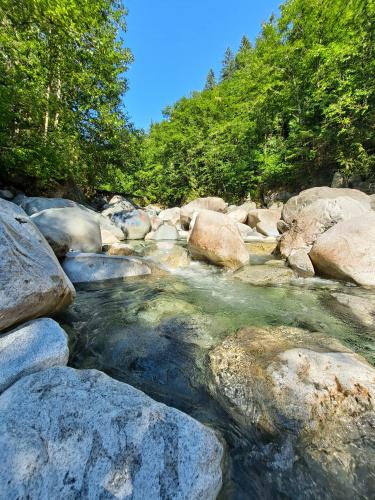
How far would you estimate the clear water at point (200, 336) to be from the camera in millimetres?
1406

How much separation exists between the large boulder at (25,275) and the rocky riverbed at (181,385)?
13 millimetres

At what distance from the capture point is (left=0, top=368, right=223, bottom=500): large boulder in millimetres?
1005

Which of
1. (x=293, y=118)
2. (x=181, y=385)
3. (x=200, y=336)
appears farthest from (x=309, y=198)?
(x=293, y=118)

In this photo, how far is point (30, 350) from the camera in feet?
5.60

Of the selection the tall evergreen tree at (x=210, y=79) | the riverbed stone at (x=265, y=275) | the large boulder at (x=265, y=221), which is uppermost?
the tall evergreen tree at (x=210, y=79)

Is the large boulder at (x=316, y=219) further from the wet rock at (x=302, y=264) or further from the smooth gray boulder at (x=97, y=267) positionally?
the smooth gray boulder at (x=97, y=267)

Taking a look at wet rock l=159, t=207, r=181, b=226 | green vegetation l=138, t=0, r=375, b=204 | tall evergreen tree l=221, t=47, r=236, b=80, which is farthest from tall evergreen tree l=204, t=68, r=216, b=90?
wet rock l=159, t=207, r=181, b=226

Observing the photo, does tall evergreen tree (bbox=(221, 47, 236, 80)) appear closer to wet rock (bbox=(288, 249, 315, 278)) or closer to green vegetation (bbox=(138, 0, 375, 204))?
green vegetation (bbox=(138, 0, 375, 204))

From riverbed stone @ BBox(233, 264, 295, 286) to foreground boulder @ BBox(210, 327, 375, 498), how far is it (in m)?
2.52

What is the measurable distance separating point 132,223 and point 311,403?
927cm

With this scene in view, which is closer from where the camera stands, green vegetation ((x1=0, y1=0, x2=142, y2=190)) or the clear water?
the clear water

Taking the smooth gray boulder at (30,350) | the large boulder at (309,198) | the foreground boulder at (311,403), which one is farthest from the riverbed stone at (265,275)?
the smooth gray boulder at (30,350)

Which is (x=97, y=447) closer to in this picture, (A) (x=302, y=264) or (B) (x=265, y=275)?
(B) (x=265, y=275)

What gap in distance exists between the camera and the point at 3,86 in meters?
6.27
